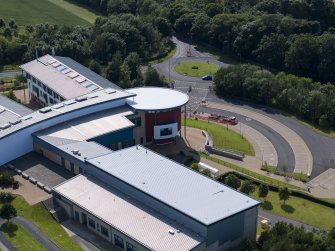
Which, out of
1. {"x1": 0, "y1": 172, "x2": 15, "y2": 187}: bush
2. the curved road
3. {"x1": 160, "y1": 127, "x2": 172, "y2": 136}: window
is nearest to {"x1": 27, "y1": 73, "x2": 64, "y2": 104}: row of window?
{"x1": 160, "y1": 127, "x2": 172, "y2": 136}: window

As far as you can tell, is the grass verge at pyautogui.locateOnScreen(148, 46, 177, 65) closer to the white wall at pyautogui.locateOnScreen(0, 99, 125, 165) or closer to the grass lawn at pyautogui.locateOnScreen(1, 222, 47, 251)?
the white wall at pyautogui.locateOnScreen(0, 99, 125, 165)

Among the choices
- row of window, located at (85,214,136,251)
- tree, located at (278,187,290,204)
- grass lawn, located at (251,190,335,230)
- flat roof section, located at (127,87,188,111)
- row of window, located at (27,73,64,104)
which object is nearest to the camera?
row of window, located at (85,214,136,251)

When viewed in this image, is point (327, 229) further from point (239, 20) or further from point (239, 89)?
point (239, 20)

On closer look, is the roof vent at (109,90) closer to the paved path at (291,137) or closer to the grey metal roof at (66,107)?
the grey metal roof at (66,107)

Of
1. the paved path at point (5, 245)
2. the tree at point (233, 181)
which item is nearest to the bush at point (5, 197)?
the paved path at point (5, 245)

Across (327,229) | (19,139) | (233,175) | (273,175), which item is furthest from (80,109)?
(327,229)

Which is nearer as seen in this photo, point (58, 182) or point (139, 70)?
point (58, 182)

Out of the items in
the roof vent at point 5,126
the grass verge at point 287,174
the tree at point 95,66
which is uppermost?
the roof vent at point 5,126
